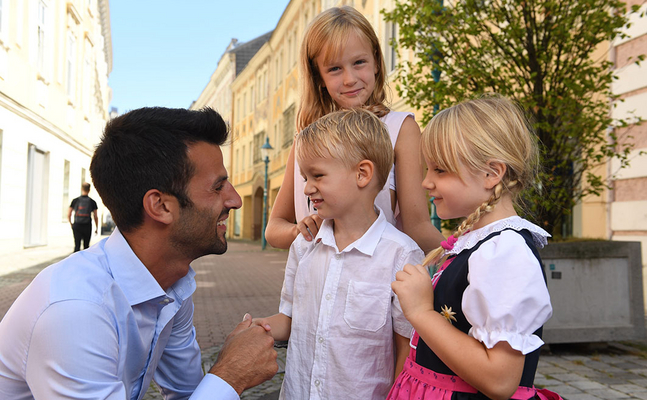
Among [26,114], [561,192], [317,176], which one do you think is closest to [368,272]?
[317,176]

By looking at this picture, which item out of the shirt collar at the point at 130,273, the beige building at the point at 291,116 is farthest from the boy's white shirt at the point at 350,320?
the beige building at the point at 291,116

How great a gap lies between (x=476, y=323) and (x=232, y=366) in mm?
777

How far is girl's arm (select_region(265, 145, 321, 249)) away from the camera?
6.39ft

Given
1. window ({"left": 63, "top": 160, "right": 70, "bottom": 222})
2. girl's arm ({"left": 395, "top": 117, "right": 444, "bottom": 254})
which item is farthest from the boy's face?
window ({"left": 63, "top": 160, "right": 70, "bottom": 222})

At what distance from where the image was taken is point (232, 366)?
174cm

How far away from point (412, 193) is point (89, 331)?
1.08 meters

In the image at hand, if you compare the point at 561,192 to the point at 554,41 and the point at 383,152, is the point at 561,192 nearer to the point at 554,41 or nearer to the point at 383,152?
the point at 554,41

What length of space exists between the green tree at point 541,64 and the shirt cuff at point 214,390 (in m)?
3.98

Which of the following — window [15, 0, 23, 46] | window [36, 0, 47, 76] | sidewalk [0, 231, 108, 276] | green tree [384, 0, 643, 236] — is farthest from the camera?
window [36, 0, 47, 76]

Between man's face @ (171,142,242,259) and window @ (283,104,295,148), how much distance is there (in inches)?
942

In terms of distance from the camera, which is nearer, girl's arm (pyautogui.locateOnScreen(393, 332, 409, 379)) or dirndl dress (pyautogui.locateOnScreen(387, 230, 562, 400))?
dirndl dress (pyautogui.locateOnScreen(387, 230, 562, 400))

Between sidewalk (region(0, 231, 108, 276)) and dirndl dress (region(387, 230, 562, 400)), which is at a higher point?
dirndl dress (region(387, 230, 562, 400))

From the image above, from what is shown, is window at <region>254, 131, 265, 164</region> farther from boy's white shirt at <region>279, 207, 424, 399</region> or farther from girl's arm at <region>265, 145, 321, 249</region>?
boy's white shirt at <region>279, 207, 424, 399</region>

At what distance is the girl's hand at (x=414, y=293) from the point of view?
150 cm
